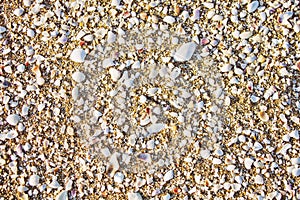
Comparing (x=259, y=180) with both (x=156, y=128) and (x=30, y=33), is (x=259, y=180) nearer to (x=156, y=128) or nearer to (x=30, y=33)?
(x=156, y=128)

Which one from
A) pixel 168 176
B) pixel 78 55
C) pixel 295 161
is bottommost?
pixel 168 176

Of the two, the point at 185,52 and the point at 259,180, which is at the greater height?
the point at 185,52

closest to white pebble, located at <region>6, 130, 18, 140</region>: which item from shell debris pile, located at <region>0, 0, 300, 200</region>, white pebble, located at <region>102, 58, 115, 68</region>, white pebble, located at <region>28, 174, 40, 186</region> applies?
shell debris pile, located at <region>0, 0, 300, 200</region>

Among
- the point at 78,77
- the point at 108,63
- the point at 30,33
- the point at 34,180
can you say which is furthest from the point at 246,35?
the point at 34,180

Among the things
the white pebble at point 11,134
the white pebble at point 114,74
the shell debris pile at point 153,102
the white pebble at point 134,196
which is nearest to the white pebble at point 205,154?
the shell debris pile at point 153,102

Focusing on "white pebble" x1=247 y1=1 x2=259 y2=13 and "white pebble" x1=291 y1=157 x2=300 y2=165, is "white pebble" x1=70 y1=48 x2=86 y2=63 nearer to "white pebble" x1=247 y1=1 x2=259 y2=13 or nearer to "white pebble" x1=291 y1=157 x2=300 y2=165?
"white pebble" x1=247 y1=1 x2=259 y2=13

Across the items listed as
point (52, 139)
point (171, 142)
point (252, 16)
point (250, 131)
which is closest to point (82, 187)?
point (52, 139)

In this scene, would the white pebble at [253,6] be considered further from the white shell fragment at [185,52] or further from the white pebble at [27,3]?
the white pebble at [27,3]
